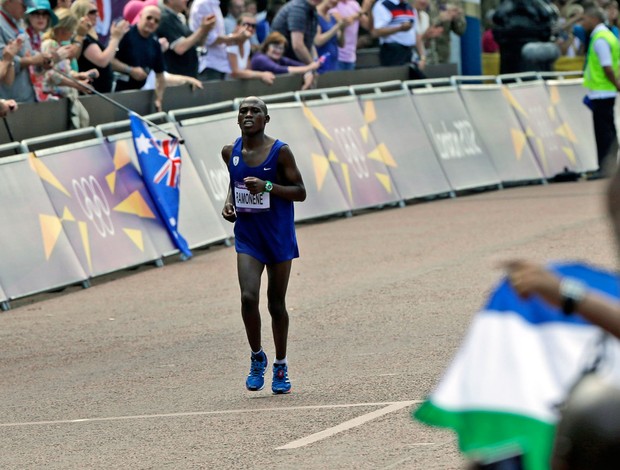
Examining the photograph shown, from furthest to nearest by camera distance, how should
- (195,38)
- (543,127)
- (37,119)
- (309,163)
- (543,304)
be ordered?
(543,127) → (309,163) → (195,38) → (37,119) → (543,304)

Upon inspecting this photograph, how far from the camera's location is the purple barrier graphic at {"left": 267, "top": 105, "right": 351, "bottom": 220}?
18.5 m

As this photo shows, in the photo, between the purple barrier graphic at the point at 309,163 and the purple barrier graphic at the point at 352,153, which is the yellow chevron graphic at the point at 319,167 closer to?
the purple barrier graphic at the point at 309,163

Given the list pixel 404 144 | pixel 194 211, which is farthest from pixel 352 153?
pixel 194 211

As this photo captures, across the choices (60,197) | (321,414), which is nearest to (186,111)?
(60,197)

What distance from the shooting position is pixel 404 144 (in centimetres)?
2081

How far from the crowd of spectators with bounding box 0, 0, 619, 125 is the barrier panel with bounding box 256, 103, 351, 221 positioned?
3.32 feet

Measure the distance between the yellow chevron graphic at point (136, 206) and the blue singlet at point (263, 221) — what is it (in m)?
6.07

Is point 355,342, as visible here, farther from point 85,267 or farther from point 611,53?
point 611,53

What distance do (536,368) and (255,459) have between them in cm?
446

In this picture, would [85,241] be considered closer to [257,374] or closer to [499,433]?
[257,374]

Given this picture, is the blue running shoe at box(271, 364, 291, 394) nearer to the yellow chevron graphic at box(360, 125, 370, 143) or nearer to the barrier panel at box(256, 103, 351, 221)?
the barrier panel at box(256, 103, 351, 221)

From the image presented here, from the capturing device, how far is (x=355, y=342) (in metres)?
11.0

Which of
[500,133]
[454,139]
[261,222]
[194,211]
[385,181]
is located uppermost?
[261,222]

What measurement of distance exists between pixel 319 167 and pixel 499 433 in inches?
628
